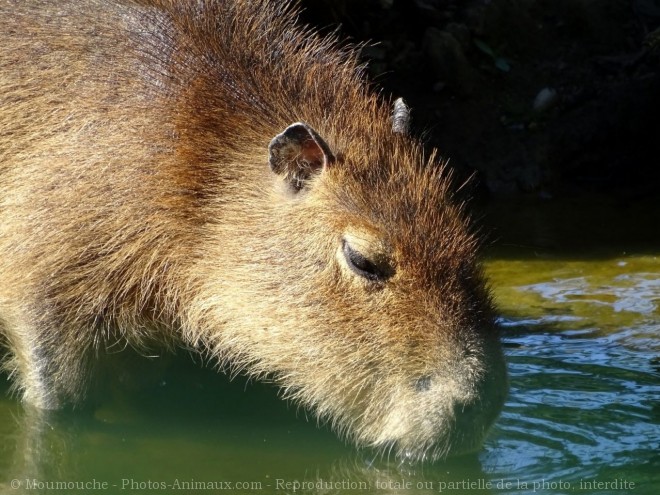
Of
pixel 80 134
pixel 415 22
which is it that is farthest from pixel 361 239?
pixel 415 22

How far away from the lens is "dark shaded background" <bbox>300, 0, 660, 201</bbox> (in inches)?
407

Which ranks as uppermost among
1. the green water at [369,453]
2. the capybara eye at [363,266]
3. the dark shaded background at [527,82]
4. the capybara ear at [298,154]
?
the dark shaded background at [527,82]

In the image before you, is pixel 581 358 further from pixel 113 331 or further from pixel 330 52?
pixel 113 331

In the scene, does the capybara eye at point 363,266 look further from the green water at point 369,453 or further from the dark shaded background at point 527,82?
the dark shaded background at point 527,82

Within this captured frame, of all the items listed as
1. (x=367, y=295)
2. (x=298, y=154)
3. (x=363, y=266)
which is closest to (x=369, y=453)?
(x=367, y=295)

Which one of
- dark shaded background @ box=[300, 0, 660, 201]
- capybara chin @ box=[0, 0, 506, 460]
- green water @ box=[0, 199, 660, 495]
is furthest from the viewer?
dark shaded background @ box=[300, 0, 660, 201]

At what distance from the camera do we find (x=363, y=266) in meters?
5.21

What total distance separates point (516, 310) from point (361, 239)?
249 cm

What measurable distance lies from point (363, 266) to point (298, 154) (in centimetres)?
65

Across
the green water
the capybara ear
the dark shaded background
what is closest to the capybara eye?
the capybara ear

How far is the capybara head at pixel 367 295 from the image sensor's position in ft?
16.5

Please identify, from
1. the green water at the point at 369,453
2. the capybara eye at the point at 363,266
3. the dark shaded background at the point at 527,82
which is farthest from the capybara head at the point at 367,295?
the dark shaded background at the point at 527,82

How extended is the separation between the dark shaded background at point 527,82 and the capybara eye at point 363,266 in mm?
4882

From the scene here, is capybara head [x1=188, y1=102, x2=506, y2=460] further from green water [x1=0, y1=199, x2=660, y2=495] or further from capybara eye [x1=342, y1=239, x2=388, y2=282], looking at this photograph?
green water [x1=0, y1=199, x2=660, y2=495]
